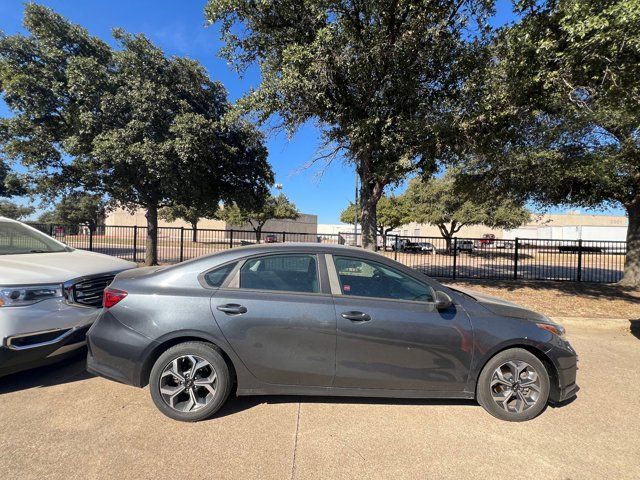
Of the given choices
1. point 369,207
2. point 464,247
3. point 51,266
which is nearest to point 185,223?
point 464,247

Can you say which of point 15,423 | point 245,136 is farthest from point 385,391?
point 245,136

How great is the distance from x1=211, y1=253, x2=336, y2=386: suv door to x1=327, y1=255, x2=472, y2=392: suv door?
13cm

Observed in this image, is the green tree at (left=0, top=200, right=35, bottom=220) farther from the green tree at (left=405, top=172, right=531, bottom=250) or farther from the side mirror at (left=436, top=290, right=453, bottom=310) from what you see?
the side mirror at (left=436, top=290, right=453, bottom=310)

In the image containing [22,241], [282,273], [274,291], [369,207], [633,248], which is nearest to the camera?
[274,291]

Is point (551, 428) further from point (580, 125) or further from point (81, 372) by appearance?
point (580, 125)

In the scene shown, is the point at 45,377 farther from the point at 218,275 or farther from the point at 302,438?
the point at 302,438

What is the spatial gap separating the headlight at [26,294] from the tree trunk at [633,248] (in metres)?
15.0

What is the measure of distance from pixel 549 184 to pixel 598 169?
6.91ft

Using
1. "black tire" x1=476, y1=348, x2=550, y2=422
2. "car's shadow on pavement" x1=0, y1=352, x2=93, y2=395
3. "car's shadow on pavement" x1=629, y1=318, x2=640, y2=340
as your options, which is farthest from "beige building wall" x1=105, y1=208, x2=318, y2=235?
"black tire" x1=476, y1=348, x2=550, y2=422

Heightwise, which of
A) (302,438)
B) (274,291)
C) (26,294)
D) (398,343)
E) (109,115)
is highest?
(109,115)

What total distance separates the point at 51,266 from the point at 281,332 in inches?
112

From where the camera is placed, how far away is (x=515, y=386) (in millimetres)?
3375

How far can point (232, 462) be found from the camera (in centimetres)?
266

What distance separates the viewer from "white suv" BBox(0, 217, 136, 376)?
136 inches
